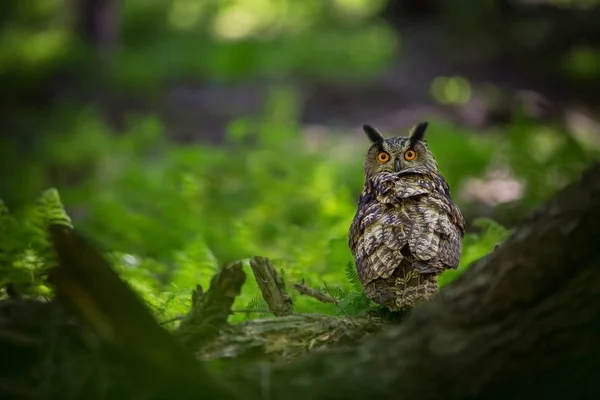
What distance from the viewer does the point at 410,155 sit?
3633mm

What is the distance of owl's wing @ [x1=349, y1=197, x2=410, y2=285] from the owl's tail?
0.15ft

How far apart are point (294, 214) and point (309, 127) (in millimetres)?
5082

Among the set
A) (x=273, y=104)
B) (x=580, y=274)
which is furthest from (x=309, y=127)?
(x=580, y=274)

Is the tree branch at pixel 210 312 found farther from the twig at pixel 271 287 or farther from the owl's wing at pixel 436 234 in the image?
the owl's wing at pixel 436 234

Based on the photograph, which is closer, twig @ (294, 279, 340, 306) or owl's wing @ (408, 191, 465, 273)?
owl's wing @ (408, 191, 465, 273)

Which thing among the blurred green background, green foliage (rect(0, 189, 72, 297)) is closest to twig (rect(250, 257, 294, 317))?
the blurred green background

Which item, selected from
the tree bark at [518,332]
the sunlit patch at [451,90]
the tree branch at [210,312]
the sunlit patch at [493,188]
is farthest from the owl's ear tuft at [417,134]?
the sunlit patch at [451,90]

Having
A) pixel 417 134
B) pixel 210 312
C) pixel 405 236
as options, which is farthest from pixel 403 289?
pixel 417 134

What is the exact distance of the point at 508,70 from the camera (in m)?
14.1

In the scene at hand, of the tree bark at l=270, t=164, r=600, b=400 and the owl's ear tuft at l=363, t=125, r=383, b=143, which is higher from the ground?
the owl's ear tuft at l=363, t=125, r=383, b=143

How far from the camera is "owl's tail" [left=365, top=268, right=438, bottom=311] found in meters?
2.65

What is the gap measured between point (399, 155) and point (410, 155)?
2.0 inches

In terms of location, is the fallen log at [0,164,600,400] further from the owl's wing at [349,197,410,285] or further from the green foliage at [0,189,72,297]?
the green foliage at [0,189,72,297]

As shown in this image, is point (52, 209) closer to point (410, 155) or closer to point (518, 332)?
point (410, 155)
